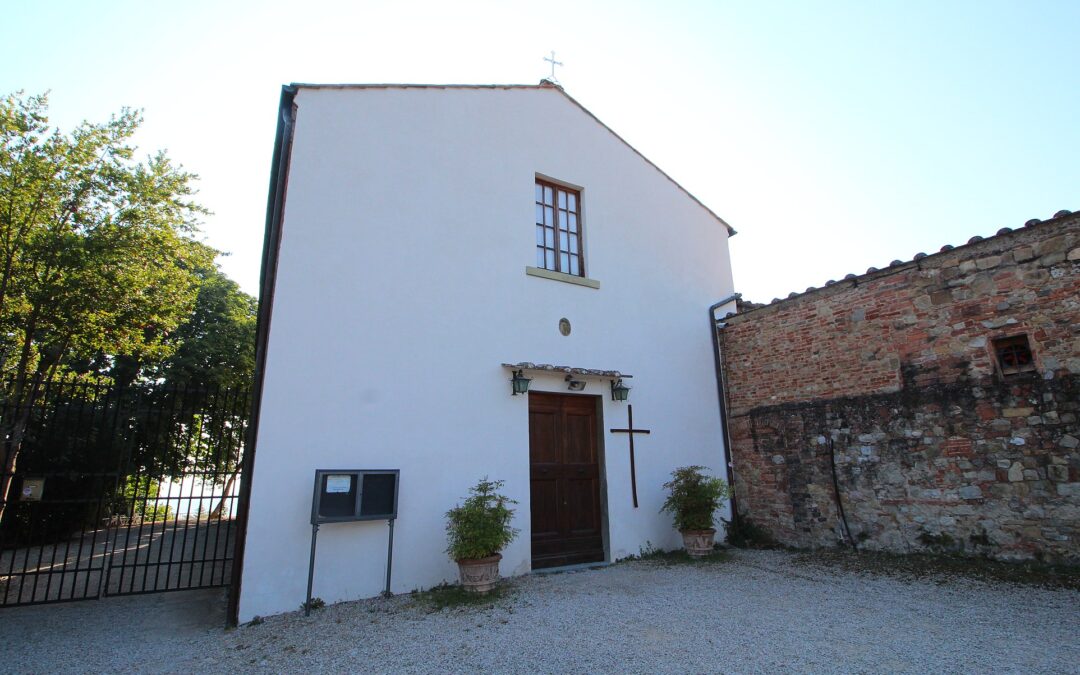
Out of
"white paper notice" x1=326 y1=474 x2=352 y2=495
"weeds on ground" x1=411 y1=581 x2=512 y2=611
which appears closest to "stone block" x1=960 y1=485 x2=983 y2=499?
"weeds on ground" x1=411 y1=581 x2=512 y2=611

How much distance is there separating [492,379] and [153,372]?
38.4ft

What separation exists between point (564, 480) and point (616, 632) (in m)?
2.83

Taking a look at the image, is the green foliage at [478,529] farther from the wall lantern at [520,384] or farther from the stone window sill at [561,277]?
the stone window sill at [561,277]

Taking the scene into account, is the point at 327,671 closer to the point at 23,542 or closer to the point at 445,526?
the point at 445,526

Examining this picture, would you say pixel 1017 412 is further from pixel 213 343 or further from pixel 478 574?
pixel 213 343

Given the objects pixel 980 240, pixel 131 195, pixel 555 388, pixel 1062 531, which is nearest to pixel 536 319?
pixel 555 388

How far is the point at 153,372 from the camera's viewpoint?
1384cm

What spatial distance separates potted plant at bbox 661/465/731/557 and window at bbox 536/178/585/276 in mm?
3438

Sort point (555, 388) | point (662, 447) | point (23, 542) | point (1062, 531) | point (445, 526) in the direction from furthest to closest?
1. point (23, 542)
2. point (662, 447)
3. point (555, 388)
4. point (445, 526)
5. point (1062, 531)

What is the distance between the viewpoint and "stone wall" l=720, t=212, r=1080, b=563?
564 centimetres

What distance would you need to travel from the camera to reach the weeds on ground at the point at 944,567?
5.28 m

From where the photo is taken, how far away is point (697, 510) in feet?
23.6

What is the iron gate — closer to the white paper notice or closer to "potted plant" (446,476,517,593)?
the white paper notice

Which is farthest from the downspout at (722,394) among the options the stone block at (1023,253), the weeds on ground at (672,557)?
the stone block at (1023,253)
